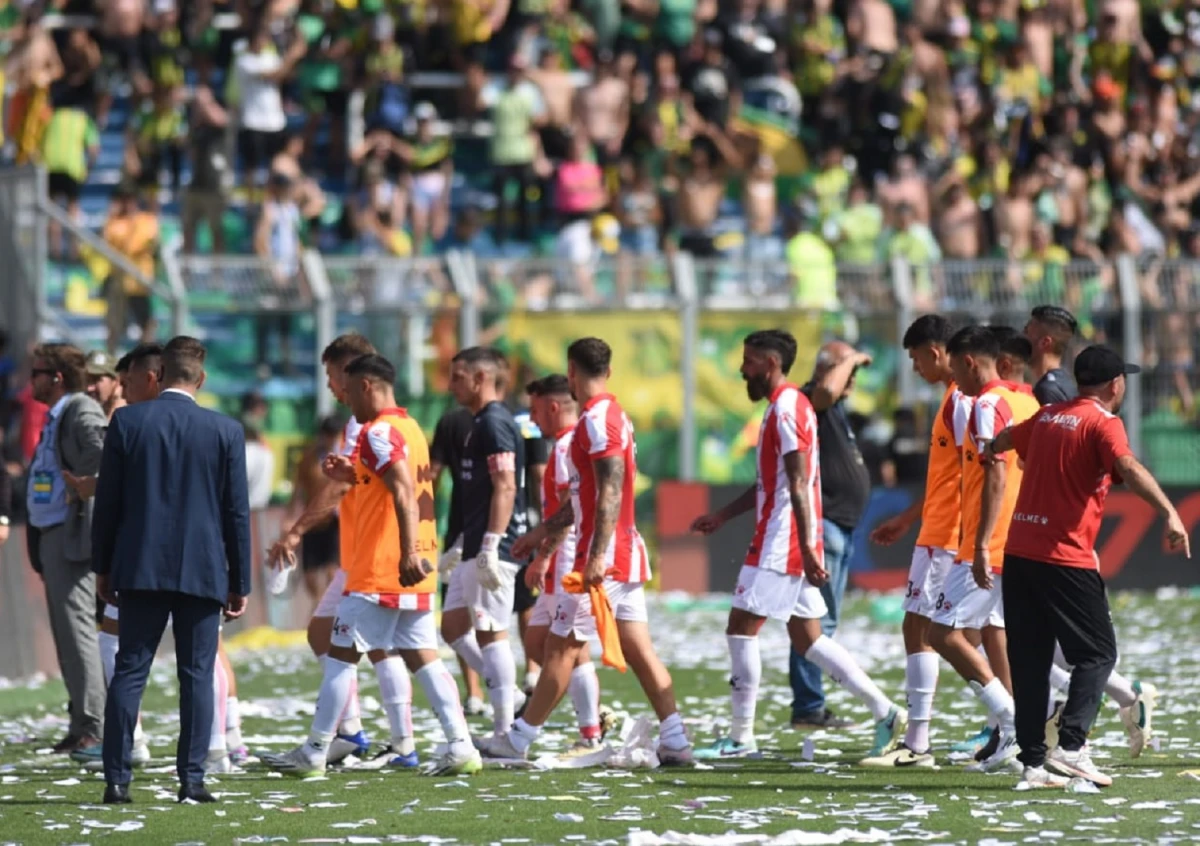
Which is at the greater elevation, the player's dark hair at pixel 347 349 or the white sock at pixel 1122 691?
the player's dark hair at pixel 347 349

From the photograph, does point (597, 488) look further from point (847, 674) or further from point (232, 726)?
point (232, 726)

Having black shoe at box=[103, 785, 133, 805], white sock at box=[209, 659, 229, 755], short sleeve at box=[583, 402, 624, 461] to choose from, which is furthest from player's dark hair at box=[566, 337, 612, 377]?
black shoe at box=[103, 785, 133, 805]

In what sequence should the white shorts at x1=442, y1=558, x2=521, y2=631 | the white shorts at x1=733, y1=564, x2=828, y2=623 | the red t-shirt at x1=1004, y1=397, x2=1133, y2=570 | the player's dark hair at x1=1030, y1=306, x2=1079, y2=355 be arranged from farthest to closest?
the white shorts at x1=442, y1=558, x2=521, y2=631 < the white shorts at x1=733, y1=564, x2=828, y2=623 < the player's dark hair at x1=1030, y1=306, x2=1079, y2=355 < the red t-shirt at x1=1004, y1=397, x2=1133, y2=570

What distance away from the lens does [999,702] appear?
1089 centimetres

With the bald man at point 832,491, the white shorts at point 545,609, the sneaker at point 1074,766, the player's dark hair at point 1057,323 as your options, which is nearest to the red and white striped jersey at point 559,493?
the white shorts at point 545,609

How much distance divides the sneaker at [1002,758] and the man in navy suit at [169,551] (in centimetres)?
355

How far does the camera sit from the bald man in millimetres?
13062

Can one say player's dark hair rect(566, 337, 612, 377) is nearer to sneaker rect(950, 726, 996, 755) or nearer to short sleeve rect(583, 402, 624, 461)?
short sleeve rect(583, 402, 624, 461)

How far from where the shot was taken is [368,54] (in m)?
26.7

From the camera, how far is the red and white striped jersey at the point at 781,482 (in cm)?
1148

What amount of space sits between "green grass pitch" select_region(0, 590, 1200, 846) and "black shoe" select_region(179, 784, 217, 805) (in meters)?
0.08

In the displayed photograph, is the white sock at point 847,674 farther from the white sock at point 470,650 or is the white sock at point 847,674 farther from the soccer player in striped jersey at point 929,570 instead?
the white sock at point 470,650

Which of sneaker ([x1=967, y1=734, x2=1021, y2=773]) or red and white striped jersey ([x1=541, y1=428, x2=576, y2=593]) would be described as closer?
sneaker ([x1=967, y1=734, x2=1021, y2=773])

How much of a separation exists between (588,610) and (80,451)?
2859 mm
